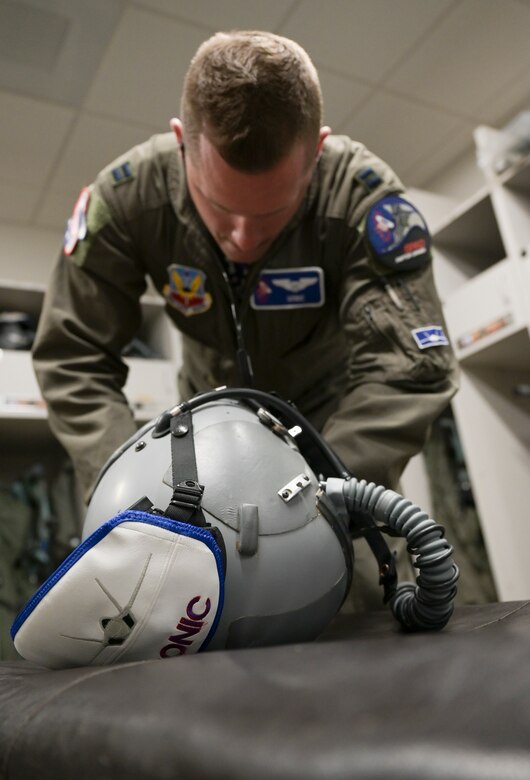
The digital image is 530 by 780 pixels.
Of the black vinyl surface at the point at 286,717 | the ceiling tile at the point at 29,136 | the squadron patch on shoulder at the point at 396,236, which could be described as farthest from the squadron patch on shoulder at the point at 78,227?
the ceiling tile at the point at 29,136

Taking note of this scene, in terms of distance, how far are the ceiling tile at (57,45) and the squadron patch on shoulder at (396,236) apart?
1.40 m

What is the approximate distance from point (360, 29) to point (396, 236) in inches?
58.6

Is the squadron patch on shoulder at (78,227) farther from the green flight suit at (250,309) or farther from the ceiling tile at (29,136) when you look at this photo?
the ceiling tile at (29,136)

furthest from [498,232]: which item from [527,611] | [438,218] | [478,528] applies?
[527,611]

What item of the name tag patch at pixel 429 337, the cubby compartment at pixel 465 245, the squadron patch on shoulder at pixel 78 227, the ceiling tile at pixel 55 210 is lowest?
the name tag patch at pixel 429 337

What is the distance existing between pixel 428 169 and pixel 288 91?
2.41 m

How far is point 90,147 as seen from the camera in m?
2.56

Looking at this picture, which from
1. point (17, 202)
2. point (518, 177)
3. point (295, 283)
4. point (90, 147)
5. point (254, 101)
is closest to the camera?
point (254, 101)

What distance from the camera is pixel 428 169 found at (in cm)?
300

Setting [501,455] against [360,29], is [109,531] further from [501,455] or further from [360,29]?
[360,29]

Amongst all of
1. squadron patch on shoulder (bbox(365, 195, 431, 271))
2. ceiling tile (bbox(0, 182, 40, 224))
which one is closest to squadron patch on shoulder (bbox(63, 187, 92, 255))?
squadron patch on shoulder (bbox(365, 195, 431, 271))

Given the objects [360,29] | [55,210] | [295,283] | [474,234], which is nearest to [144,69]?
[360,29]

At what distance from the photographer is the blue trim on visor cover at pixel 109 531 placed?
1.66ft

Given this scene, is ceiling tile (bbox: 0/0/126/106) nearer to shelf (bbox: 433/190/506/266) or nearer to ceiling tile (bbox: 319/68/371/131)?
ceiling tile (bbox: 319/68/371/131)
